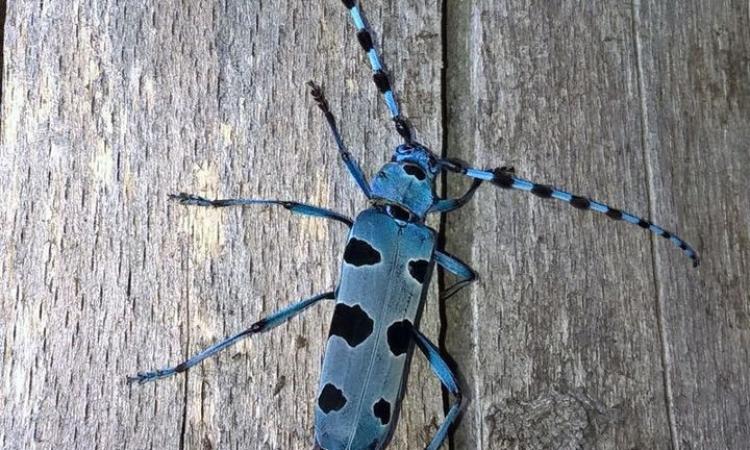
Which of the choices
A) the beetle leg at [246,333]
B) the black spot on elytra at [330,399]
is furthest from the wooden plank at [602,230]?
the beetle leg at [246,333]

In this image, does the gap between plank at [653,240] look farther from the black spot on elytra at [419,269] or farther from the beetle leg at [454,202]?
the black spot on elytra at [419,269]

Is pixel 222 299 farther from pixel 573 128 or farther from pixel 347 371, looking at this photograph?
pixel 573 128

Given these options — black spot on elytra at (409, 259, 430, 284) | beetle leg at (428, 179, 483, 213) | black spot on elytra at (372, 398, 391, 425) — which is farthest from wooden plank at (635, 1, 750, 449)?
black spot on elytra at (372, 398, 391, 425)

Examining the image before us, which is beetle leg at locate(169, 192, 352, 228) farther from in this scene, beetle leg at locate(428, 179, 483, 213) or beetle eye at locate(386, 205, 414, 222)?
beetle leg at locate(428, 179, 483, 213)

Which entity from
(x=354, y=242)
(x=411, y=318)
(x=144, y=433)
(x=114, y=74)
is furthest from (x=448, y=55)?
(x=144, y=433)

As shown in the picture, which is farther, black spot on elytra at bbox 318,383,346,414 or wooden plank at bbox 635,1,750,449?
wooden plank at bbox 635,1,750,449
